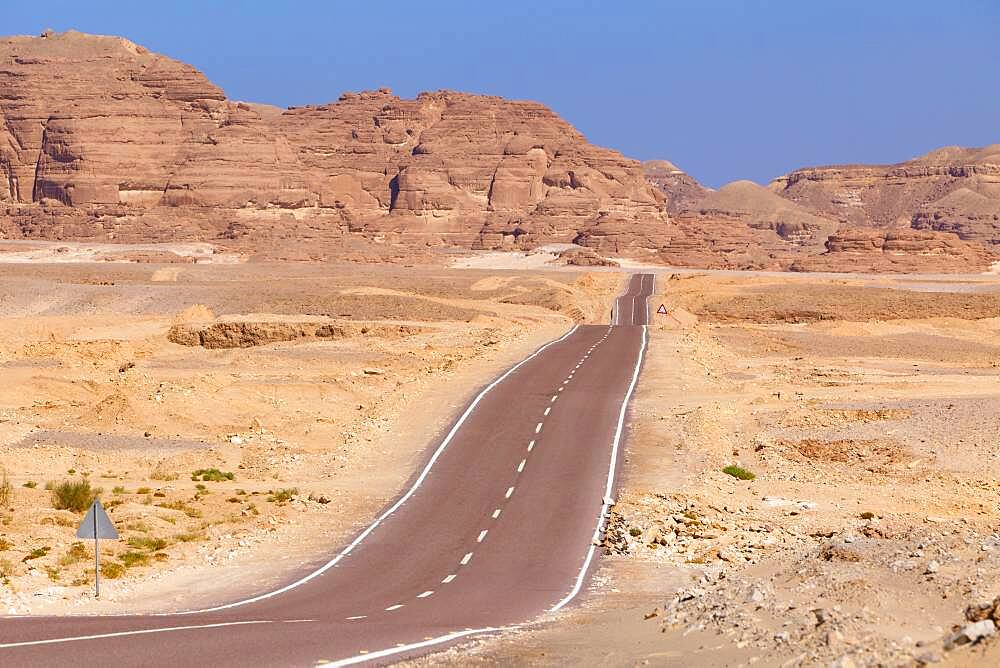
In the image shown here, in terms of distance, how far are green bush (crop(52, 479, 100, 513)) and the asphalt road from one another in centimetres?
655

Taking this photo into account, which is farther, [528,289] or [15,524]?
[528,289]

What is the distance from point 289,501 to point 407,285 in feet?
274

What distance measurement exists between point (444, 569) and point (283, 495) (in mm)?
8497

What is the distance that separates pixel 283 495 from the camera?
34.4 meters

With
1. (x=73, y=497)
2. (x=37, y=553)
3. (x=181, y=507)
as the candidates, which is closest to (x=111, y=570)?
(x=37, y=553)

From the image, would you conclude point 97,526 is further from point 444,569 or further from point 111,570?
point 444,569

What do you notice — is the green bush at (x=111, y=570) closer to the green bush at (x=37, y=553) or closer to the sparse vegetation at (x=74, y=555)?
the sparse vegetation at (x=74, y=555)

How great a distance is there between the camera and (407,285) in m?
117

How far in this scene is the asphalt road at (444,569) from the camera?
18891mm

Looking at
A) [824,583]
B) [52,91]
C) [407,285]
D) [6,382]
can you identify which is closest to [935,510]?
[824,583]

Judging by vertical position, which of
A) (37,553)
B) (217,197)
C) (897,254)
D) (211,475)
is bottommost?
(211,475)

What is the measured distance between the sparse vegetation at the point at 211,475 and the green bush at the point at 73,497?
474 cm

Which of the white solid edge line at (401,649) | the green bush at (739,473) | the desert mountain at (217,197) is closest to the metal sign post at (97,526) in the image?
the white solid edge line at (401,649)

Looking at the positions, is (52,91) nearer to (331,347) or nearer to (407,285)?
(407,285)
